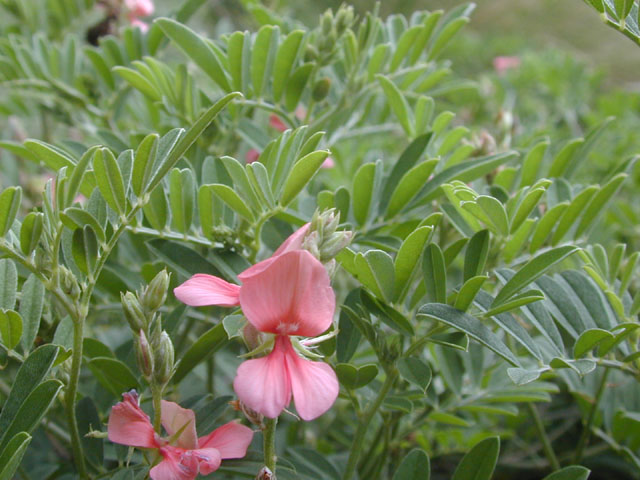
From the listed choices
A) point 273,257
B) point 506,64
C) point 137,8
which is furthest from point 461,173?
point 506,64

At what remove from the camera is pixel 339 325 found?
50cm

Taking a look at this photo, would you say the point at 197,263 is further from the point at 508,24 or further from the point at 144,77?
the point at 508,24

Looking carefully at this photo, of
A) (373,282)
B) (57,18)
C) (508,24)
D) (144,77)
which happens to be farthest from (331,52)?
(508,24)

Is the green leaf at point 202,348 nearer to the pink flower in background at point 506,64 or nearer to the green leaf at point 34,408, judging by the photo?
the green leaf at point 34,408

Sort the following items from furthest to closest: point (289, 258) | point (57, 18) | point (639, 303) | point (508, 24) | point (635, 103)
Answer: point (508, 24), point (635, 103), point (57, 18), point (639, 303), point (289, 258)

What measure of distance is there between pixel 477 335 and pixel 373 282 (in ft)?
0.25

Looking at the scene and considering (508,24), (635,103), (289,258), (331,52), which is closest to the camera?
(289,258)

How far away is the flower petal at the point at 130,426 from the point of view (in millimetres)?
383

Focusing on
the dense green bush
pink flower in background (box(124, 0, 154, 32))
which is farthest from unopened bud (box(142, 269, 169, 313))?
pink flower in background (box(124, 0, 154, 32))

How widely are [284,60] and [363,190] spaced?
152 millimetres

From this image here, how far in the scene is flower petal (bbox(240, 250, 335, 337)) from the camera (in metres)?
0.35

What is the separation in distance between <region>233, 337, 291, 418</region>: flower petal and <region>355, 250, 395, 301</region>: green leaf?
10 cm

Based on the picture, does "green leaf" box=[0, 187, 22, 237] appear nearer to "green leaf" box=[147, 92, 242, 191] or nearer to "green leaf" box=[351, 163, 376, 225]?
"green leaf" box=[147, 92, 242, 191]

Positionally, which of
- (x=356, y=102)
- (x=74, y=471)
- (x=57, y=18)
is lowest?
(x=74, y=471)
